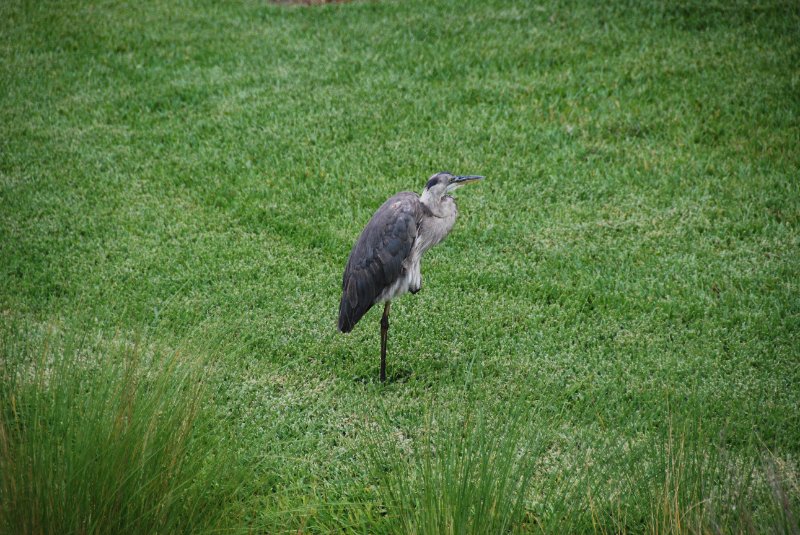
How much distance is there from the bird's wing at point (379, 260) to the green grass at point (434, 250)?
0.56 m

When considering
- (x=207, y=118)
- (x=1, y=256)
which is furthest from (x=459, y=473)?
(x=207, y=118)

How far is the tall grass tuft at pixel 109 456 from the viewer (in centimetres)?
305

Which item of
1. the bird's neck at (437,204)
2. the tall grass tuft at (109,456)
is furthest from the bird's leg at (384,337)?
the tall grass tuft at (109,456)

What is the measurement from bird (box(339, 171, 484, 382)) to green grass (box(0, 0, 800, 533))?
1.83 feet

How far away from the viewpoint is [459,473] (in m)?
3.33

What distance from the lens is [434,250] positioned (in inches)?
280

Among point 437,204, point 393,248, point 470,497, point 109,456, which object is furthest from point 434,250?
point 109,456

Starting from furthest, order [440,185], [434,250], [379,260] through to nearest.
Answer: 1. [434,250]
2. [440,185]
3. [379,260]

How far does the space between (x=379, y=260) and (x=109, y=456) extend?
98.8 inches

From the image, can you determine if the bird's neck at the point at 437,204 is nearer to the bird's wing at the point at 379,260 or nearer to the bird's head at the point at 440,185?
the bird's head at the point at 440,185

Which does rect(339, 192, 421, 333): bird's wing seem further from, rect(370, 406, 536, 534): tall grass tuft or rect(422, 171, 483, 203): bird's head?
rect(370, 406, 536, 534): tall grass tuft

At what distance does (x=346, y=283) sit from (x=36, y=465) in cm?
266

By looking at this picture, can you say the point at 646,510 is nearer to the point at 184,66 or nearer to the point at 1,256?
the point at 1,256

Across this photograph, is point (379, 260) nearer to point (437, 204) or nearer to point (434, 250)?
point (437, 204)
